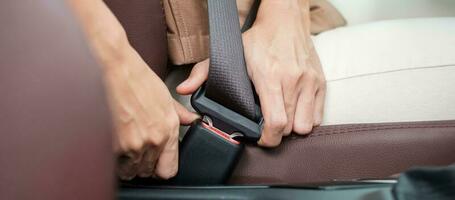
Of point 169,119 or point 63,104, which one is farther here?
point 169,119

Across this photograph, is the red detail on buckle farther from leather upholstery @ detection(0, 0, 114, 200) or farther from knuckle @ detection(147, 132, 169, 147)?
leather upholstery @ detection(0, 0, 114, 200)

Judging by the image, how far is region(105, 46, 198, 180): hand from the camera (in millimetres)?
511

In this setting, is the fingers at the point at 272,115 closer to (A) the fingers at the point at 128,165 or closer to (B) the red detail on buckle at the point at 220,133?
(B) the red detail on buckle at the point at 220,133

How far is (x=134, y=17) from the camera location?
579 millimetres

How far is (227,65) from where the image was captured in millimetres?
595

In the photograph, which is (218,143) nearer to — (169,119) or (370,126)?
(169,119)

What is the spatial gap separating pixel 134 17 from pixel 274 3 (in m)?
0.22

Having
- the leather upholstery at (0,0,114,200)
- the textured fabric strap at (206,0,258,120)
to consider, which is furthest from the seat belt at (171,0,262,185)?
the leather upholstery at (0,0,114,200)

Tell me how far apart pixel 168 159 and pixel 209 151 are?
46 millimetres

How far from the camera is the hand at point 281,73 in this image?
62 cm

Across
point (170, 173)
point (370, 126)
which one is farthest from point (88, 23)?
point (370, 126)

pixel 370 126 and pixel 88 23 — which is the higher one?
pixel 88 23

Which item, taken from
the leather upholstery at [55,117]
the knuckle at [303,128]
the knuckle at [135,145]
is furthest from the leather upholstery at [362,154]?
the leather upholstery at [55,117]

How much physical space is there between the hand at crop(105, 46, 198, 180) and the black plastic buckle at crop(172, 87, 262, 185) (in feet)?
0.05
